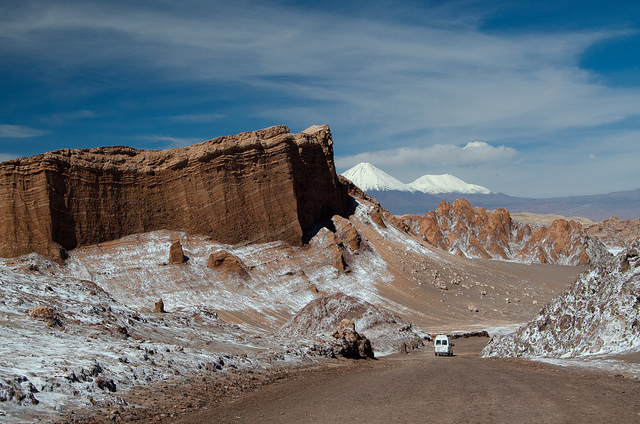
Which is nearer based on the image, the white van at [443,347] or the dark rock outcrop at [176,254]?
the white van at [443,347]

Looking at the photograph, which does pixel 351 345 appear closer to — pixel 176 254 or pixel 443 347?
pixel 443 347

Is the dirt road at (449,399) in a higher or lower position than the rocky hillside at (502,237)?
lower

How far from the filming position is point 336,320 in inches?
1072

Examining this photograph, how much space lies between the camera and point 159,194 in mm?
46875

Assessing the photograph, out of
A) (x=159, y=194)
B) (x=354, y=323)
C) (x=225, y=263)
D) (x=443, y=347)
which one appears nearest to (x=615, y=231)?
(x=225, y=263)

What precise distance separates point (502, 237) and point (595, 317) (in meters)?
98.5

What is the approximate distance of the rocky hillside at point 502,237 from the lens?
317 ft

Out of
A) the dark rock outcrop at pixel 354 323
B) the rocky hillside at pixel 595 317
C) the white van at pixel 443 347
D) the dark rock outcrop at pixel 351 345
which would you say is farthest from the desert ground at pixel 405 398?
the dark rock outcrop at pixel 354 323

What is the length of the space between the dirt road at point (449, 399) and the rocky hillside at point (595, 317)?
2199 mm

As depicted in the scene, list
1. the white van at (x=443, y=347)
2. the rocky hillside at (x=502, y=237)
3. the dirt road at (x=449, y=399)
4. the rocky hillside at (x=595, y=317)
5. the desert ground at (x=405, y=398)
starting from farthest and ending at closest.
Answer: the rocky hillside at (x=502, y=237) → the white van at (x=443, y=347) → the rocky hillside at (x=595, y=317) → the desert ground at (x=405, y=398) → the dirt road at (x=449, y=399)

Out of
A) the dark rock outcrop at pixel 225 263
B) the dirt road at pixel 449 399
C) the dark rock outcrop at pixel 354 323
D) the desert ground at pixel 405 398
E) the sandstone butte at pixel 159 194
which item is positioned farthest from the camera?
the dark rock outcrop at pixel 225 263

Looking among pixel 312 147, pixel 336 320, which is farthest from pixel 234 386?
pixel 312 147

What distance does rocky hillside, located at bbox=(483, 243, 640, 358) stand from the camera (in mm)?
14457

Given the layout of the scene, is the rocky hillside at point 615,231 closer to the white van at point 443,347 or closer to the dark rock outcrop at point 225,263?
the dark rock outcrop at point 225,263
